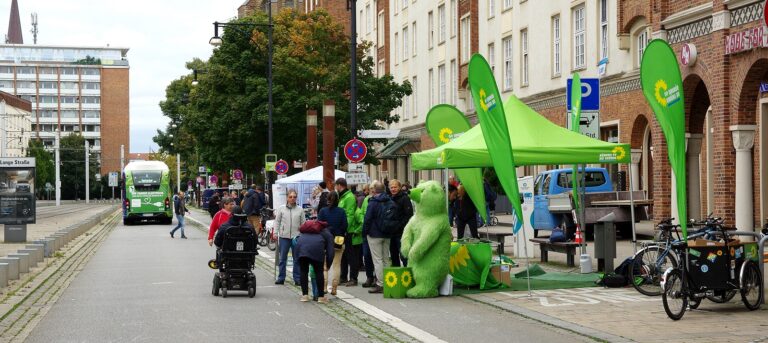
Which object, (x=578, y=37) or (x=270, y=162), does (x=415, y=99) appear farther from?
(x=578, y=37)

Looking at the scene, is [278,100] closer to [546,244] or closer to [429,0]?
[429,0]

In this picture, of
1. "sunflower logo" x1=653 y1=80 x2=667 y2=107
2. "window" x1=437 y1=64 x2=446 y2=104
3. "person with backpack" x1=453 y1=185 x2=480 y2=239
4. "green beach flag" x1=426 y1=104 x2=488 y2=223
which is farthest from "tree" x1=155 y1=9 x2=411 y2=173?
"sunflower logo" x1=653 y1=80 x2=667 y2=107

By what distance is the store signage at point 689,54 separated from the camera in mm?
24625

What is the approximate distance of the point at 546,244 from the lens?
2120 centimetres

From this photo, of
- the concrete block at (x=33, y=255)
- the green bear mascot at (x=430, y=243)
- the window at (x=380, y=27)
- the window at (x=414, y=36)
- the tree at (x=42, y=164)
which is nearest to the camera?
the green bear mascot at (x=430, y=243)

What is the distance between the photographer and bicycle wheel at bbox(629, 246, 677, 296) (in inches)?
580

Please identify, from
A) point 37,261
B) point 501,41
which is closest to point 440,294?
point 37,261

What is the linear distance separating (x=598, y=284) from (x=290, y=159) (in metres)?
37.2

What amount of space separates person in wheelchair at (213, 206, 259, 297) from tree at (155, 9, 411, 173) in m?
33.9

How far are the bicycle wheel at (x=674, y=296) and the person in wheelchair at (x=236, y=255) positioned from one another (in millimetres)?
6307

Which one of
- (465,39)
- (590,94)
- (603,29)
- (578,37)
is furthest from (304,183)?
(465,39)

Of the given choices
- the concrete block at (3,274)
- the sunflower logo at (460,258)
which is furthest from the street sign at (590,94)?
the concrete block at (3,274)

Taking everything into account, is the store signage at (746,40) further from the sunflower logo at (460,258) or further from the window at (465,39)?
the window at (465,39)

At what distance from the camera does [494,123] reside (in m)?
15.5
